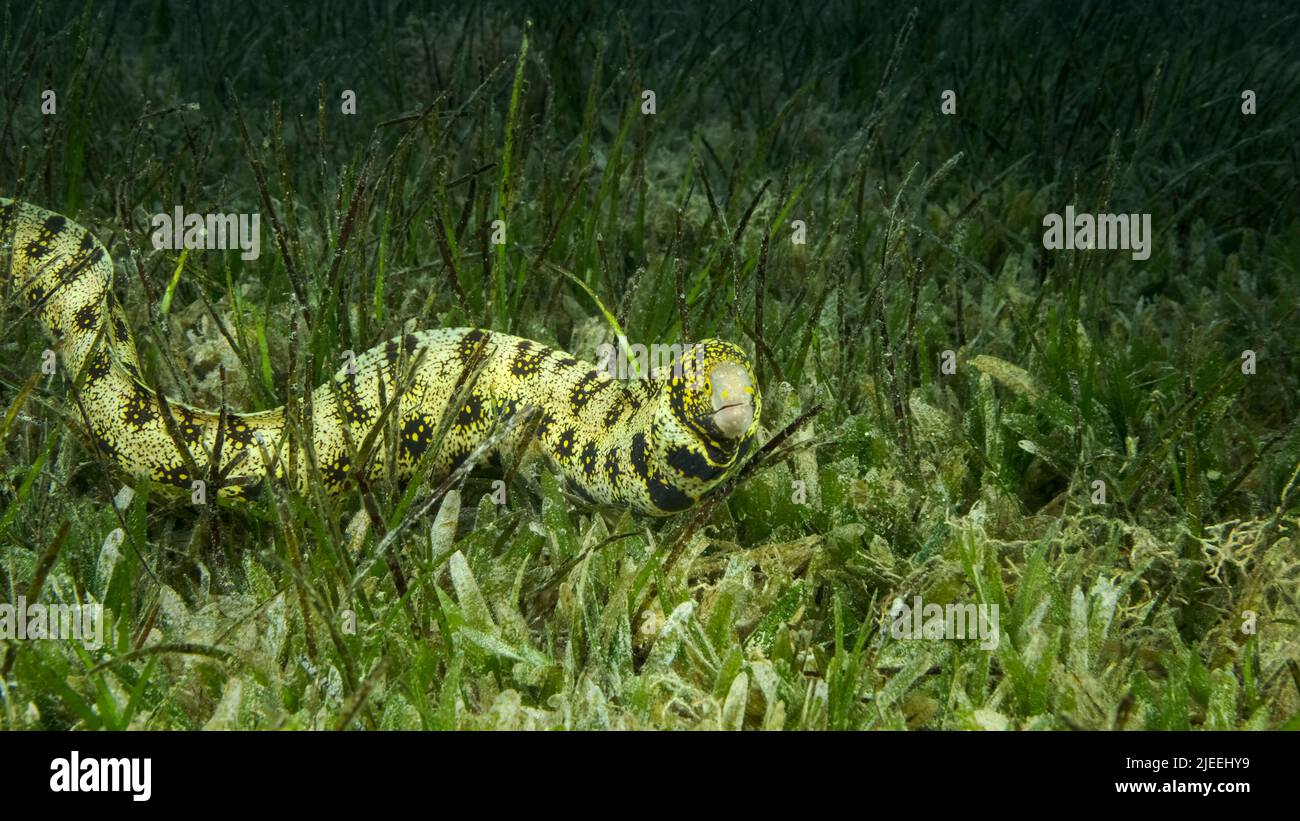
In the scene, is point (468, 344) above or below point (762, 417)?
above

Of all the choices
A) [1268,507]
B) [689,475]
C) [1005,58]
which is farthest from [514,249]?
[1005,58]

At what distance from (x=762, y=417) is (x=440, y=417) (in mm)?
1151

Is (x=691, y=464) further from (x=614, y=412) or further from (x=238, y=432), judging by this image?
(x=238, y=432)

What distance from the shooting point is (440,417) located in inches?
154

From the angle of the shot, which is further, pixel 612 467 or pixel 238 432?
pixel 238 432

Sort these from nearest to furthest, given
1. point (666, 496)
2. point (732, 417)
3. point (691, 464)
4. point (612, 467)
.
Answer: point (732, 417) < point (691, 464) < point (666, 496) < point (612, 467)

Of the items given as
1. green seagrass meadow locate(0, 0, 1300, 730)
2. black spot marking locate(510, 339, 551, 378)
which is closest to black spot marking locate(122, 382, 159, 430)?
green seagrass meadow locate(0, 0, 1300, 730)

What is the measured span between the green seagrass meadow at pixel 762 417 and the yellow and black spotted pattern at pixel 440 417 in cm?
11

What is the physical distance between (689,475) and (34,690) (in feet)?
5.98

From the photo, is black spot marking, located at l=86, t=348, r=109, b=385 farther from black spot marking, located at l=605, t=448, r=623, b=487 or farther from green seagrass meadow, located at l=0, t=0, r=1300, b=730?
black spot marking, located at l=605, t=448, r=623, b=487

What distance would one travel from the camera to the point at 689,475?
3.30 metres

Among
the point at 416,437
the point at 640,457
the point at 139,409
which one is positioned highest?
the point at 139,409

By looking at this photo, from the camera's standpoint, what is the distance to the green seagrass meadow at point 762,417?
2.91 m

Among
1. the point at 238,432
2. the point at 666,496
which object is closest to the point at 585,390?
the point at 666,496
